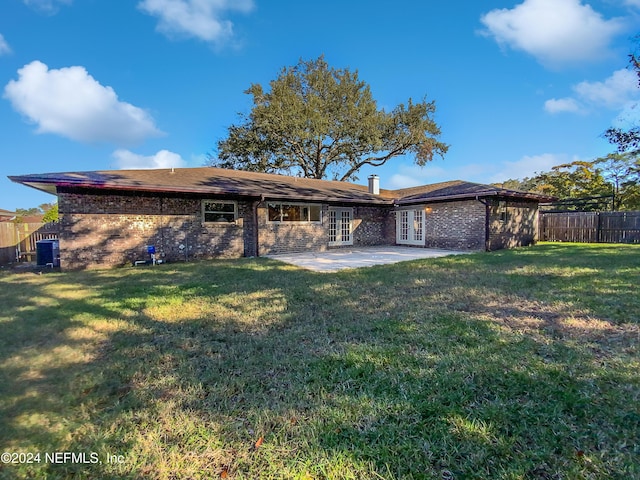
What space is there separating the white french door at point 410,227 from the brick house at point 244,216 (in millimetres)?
51

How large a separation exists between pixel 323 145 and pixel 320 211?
12.6m

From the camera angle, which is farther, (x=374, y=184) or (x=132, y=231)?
(x=374, y=184)

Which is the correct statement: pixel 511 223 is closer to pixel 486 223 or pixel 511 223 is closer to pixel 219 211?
pixel 486 223

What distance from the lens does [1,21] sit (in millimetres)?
8625

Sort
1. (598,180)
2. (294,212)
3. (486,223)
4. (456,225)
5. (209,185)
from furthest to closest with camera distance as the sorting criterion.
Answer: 1. (598,180)
2. (456,225)
3. (294,212)
4. (486,223)
5. (209,185)

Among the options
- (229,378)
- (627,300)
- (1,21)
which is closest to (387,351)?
(229,378)

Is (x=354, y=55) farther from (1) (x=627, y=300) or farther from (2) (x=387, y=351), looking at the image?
(2) (x=387, y=351)

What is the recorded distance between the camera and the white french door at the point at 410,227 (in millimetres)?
15184

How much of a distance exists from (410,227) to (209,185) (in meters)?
9.88

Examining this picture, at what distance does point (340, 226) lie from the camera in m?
15.5

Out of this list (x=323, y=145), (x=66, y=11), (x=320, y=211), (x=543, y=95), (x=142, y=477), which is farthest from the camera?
(x=323, y=145)

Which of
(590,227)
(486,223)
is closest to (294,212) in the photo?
(486,223)

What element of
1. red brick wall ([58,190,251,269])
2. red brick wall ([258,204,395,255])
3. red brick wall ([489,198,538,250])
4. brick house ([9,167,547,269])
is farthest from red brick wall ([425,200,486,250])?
red brick wall ([58,190,251,269])

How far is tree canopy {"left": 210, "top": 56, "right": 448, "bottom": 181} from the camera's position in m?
21.9
